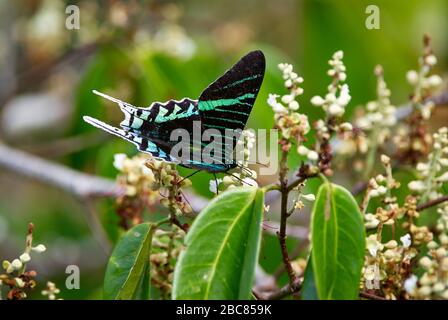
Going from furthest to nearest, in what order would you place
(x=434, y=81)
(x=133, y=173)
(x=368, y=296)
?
(x=434, y=81)
(x=133, y=173)
(x=368, y=296)

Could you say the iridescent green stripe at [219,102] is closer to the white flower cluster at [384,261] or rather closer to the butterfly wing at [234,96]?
the butterfly wing at [234,96]

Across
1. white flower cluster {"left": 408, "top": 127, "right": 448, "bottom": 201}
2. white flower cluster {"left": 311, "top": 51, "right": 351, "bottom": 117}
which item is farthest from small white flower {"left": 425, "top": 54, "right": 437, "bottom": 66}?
white flower cluster {"left": 311, "top": 51, "right": 351, "bottom": 117}

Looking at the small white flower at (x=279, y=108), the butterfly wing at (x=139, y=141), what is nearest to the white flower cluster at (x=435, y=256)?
the small white flower at (x=279, y=108)

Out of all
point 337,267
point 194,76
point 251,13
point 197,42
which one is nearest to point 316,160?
point 337,267

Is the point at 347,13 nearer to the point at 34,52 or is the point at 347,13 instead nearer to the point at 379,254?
the point at 34,52

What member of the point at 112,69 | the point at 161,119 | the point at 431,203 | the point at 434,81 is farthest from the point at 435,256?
the point at 112,69

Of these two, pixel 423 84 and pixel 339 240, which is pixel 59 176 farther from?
pixel 339 240
